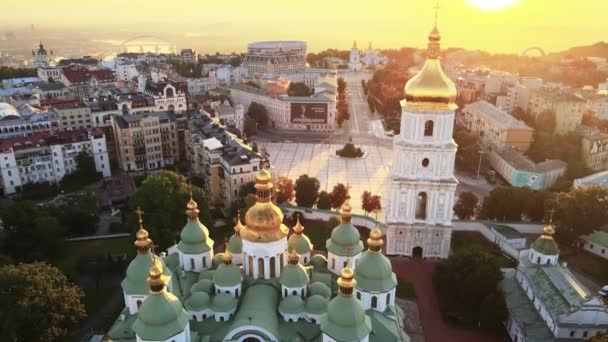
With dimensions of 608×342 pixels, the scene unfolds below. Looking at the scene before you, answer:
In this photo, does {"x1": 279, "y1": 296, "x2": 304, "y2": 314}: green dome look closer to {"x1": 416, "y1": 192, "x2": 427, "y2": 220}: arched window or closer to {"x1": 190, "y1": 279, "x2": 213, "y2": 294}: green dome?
{"x1": 190, "y1": 279, "x2": 213, "y2": 294}: green dome

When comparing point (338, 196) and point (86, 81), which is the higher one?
point (86, 81)

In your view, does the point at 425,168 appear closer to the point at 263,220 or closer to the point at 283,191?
the point at 263,220

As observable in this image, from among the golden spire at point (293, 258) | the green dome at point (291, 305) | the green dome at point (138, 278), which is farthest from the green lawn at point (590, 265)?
the green dome at point (138, 278)

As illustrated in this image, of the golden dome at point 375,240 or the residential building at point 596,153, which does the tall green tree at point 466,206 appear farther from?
the residential building at point 596,153

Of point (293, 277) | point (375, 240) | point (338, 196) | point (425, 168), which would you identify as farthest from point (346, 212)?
point (338, 196)

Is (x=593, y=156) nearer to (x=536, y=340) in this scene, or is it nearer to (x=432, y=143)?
(x=432, y=143)

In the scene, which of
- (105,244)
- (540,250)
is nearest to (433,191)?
(540,250)
